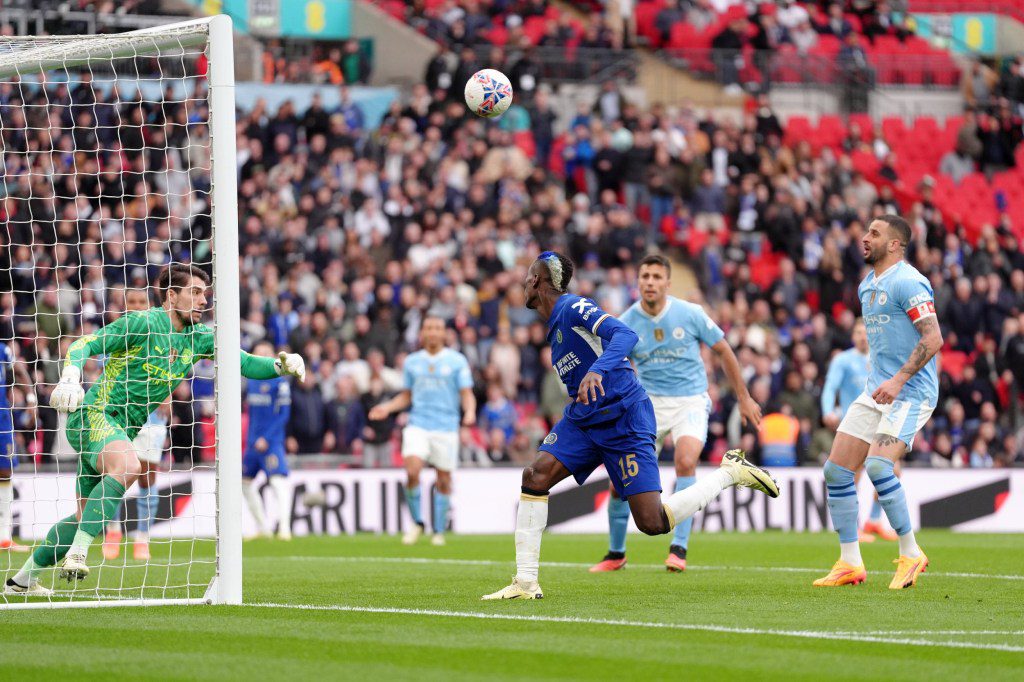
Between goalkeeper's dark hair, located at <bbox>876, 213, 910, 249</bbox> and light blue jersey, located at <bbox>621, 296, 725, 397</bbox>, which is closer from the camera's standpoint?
goalkeeper's dark hair, located at <bbox>876, 213, 910, 249</bbox>

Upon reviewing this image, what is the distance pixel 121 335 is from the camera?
34.1 feet

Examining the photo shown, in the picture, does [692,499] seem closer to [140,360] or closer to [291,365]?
[291,365]

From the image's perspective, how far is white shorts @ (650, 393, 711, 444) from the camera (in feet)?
43.5

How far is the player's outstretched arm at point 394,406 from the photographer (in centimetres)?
1745

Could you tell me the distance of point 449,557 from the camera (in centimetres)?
1504

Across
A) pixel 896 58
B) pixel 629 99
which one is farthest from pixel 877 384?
pixel 896 58

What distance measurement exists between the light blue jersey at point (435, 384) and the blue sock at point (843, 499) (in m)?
7.47

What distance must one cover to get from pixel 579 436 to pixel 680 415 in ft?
11.3

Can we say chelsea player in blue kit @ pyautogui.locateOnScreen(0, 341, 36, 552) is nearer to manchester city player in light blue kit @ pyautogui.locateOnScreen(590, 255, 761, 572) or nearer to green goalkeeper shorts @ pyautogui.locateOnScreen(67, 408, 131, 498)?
green goalkeeper shorts @ pyautogui.locateOnScreen(67, 408, 131, 498)

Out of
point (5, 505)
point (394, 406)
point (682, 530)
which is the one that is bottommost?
point (5, 505)

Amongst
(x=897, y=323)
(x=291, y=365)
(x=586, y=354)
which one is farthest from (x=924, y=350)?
(x=291, y=365)

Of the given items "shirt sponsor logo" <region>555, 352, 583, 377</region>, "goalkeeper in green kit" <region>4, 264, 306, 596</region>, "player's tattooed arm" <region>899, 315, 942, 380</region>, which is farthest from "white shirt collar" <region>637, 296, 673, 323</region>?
"goalkeeper in green kit" <region>4, 264, 306, 596</region>

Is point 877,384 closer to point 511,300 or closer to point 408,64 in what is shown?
point 511,300

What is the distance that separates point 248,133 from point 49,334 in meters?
6.13
